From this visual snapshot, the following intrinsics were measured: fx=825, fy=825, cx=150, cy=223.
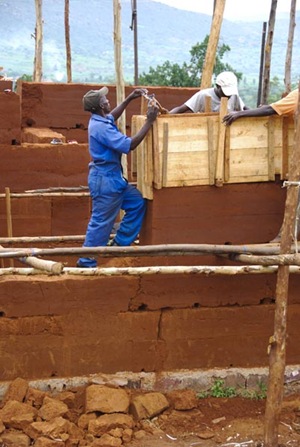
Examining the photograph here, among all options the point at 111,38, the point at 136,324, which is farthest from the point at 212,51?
the point at 111,38

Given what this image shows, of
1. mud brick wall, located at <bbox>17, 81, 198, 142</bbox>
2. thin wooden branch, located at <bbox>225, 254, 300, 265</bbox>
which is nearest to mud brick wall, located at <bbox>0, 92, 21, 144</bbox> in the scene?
mud brick wall, located at <bbox>17, 81, 198, 142</bbox>

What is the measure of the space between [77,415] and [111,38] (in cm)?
12337

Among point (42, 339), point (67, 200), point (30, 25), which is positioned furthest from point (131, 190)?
point (30, 25)

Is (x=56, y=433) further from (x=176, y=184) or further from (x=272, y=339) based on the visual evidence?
(x=176, y=184)

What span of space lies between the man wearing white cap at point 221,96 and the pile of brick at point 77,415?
258cm

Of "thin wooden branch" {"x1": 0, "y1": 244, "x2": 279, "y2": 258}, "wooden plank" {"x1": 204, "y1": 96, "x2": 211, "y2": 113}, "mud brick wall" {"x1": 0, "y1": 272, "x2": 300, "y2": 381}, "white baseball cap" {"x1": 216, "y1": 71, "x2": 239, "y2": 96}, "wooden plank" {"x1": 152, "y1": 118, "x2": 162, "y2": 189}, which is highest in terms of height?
"white baseball cap" {"x1": 216, "y1": 71, "x2": 239, "y2": 96}

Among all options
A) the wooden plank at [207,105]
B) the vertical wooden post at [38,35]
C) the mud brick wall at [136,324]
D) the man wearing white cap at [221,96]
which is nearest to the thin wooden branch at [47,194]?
the man wearing white cap at [221,96]

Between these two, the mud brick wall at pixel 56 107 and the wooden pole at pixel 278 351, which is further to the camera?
the mud brick wall at pixel 56 107

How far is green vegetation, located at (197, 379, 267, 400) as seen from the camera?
6922mm

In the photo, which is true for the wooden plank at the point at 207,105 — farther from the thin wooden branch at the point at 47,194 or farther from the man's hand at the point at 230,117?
the thin wooden branch at the point at 47,194

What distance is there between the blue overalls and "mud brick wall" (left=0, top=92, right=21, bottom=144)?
378 cm

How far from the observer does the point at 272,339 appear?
5.96 metres

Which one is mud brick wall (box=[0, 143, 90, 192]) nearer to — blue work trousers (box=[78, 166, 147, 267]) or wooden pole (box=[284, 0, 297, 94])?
blue work trousers (box=[78, 166, 147, 267])

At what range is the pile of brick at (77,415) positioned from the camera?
20.0ft
